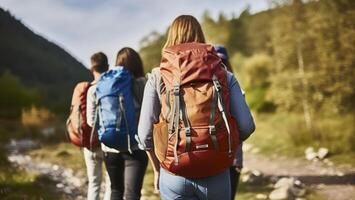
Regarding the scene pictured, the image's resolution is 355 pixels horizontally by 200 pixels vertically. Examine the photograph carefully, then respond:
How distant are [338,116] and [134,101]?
9622mm

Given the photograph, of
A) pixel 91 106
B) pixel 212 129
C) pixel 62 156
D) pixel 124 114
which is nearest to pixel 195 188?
pixel 212 129

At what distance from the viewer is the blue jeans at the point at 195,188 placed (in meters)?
2.55

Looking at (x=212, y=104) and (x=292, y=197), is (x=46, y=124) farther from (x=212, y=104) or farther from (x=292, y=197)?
(x=212, y=104)

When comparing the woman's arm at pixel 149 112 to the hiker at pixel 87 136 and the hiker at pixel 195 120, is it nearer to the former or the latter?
the hiker at pixel 195 120

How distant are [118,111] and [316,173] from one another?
5980 millimetres

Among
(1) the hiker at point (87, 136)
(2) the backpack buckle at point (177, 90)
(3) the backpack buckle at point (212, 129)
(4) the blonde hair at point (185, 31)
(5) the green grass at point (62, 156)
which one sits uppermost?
(4) the blonde hair at point (185, 31)

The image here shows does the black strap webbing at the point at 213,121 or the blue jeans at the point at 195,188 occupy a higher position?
the black strap webbing at the point at 213,121

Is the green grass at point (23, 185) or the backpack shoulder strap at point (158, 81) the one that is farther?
the green grass at point (23, 185)

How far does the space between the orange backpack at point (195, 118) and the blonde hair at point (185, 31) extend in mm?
177

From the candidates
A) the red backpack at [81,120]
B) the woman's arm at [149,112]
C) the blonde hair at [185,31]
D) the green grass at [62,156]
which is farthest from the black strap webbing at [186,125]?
the green grass at [62,156]

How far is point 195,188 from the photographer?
2.55m

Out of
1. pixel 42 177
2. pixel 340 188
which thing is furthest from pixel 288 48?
pixel 42 177

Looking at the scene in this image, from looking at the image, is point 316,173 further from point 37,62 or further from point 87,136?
point 37,62

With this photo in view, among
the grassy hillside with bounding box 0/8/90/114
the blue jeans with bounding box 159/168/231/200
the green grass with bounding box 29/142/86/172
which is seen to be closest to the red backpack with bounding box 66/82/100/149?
the blue jeans with bounding box 159/168/231/200
